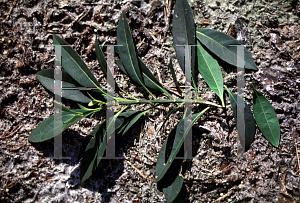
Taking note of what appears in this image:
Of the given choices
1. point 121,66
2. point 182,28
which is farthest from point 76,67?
point 182,28

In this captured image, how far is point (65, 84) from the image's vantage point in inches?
44.9

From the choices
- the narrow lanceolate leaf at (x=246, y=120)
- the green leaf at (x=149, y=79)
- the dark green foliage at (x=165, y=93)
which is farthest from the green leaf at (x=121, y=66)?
the narrow lanceolate leaf at (x=246, y=120)

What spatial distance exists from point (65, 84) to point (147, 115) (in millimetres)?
481

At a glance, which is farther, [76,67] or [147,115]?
[147,115]

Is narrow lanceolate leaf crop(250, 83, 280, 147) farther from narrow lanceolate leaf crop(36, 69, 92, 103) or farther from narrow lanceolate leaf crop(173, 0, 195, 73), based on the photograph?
narrow lanceolate leaf crop(36, 69, 92, 103)

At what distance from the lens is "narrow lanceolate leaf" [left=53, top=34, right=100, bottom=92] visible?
107cm

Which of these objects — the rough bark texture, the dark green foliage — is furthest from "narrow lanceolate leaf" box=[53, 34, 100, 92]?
the rough bark texture

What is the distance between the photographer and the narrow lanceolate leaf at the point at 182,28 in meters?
1.08

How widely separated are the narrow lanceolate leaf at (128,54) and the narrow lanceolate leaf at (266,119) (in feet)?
2.07

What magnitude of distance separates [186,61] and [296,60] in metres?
0.61

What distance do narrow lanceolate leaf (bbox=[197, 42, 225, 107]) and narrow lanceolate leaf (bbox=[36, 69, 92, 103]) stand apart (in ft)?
2.11

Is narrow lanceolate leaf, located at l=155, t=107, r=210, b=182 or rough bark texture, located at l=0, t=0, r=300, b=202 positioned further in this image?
rough bark texture, located at l=0, t=0, r=300, b=202

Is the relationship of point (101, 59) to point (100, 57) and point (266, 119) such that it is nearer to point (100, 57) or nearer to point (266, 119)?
point (100, 57)

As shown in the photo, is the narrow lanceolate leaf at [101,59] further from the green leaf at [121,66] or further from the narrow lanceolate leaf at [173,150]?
the narrow lanceolate leaf at [173,150]
